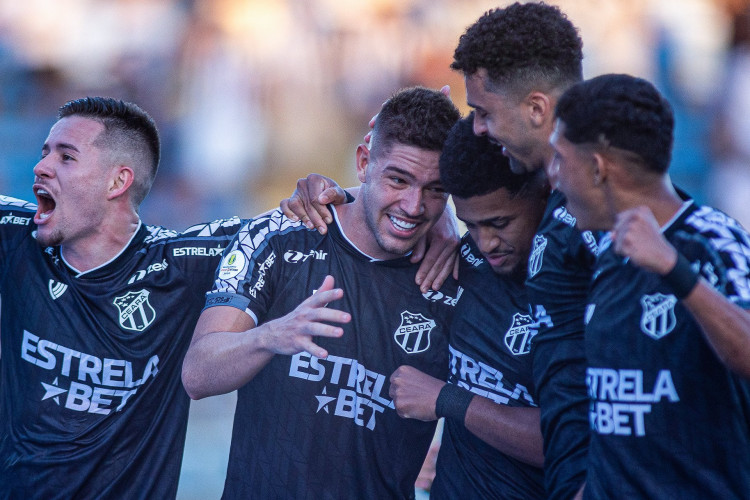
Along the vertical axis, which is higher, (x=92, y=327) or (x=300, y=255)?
(x=300, y=255)

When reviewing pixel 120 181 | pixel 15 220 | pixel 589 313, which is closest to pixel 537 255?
pixel 589 313

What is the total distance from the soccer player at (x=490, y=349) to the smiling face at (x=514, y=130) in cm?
15

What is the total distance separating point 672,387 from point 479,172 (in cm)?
118

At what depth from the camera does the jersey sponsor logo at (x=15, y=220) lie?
3811mm

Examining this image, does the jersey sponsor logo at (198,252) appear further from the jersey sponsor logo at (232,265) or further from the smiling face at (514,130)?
the smiling face at (514,130)

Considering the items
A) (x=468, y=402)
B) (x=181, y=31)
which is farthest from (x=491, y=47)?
(x=181, y=31)

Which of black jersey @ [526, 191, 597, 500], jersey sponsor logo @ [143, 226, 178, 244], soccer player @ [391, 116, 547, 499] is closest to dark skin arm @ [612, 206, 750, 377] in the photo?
black jersey @ [526, 191, 597, 500]

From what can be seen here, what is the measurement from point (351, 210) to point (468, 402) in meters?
1.03

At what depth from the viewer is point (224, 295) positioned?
3.30 metres

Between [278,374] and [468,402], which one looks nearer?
[468,402]

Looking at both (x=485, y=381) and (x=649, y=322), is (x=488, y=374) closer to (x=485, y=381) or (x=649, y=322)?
(x=485, y=381)

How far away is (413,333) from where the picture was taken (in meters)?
3.48

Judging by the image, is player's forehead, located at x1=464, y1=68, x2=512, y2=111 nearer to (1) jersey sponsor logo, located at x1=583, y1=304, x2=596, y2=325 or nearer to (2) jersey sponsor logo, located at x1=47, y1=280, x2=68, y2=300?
(1) jersey sponsor logo, located at x1=583, y1=304, x2=596, y2=325

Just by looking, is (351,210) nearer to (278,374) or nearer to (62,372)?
(278,374)
